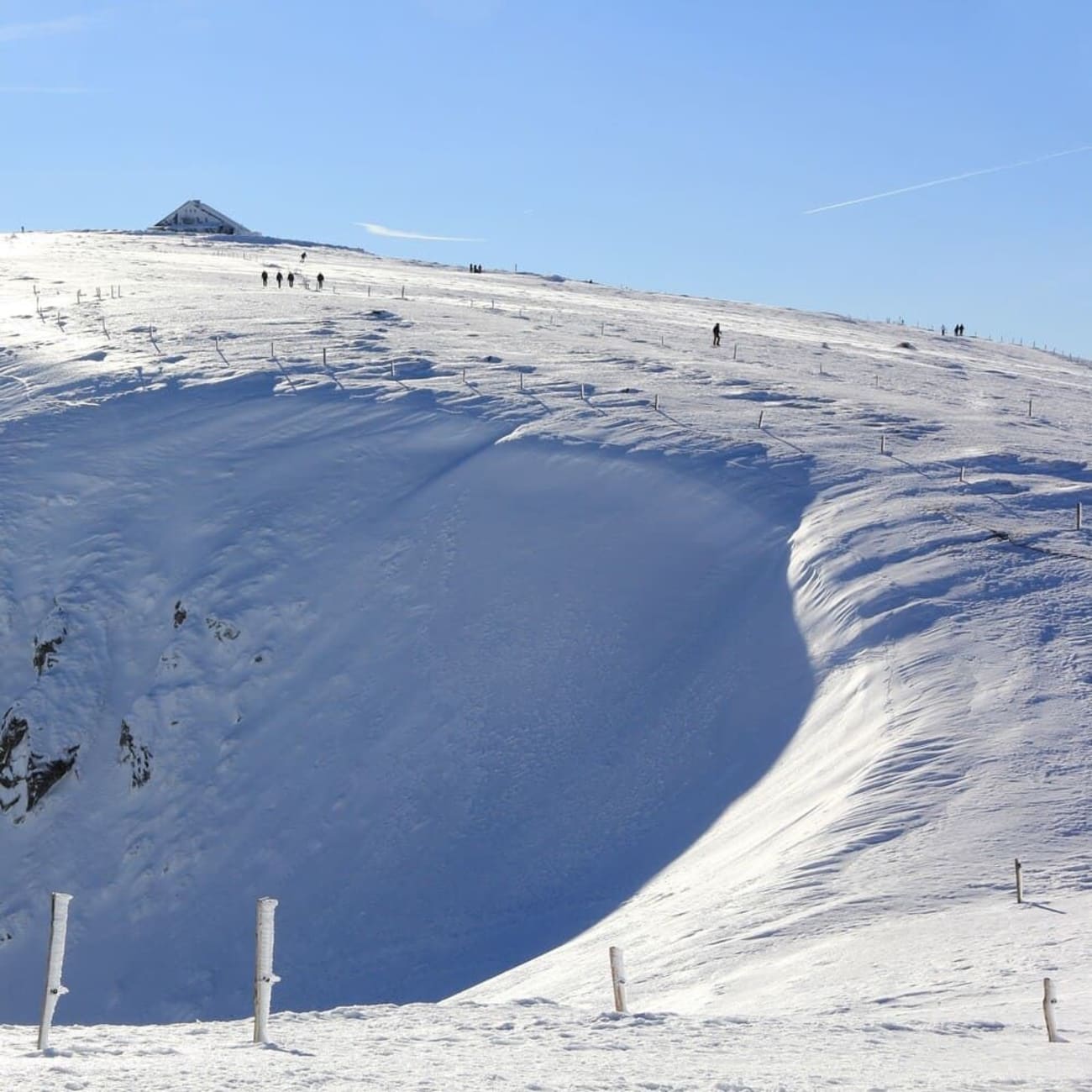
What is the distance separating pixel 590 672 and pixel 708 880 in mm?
8258

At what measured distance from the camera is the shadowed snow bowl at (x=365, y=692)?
24.3 m

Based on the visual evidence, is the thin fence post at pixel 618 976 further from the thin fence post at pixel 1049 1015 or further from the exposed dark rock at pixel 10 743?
the exposed dark rock at pixel 10 743

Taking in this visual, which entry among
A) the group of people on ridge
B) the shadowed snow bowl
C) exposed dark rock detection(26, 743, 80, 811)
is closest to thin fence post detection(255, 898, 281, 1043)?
the shadowed snow bowl

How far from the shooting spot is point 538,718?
27281 millimetres

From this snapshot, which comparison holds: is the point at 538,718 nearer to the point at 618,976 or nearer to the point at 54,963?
the point at 618,976

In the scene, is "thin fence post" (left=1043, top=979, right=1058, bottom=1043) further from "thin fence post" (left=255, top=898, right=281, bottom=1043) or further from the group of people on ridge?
the group of people on ridge

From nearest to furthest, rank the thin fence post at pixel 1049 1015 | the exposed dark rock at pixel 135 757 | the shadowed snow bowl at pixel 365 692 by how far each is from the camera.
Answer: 1. the thin fence post at pixel 1049 1015
2. the shadowed snow bowl at pixel 365 692
3. the exposed dark rock at pixel 135 757

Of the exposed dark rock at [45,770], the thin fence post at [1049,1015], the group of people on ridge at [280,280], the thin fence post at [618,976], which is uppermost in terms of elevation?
the group of people on ridge at [280,280]

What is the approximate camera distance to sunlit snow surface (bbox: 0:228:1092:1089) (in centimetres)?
1256

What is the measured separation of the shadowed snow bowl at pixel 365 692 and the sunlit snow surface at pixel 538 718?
9 centimetres

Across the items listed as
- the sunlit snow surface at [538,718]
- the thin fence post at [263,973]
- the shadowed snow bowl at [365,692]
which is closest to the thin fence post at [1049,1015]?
the sunlit snow surface at [538,718]

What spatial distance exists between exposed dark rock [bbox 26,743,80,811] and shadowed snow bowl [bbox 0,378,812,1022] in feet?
0.74

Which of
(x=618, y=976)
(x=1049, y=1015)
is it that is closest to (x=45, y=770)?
(x=618, y=976)

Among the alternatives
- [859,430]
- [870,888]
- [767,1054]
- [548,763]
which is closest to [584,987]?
[870,888]
